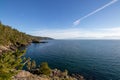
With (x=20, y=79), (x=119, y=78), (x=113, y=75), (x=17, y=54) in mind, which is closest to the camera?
(x=17, y=54)

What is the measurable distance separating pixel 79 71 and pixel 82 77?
861cm

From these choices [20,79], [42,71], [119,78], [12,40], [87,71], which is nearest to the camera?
[20,79]

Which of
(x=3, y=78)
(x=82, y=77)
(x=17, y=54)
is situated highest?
(x=17, y=54)

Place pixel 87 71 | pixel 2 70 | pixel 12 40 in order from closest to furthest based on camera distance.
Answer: pixel 2 70, pixel 87 71, pixel 12 40

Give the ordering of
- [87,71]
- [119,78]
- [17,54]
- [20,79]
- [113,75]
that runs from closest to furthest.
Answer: [17,54] → [20,79] → [119,78] → [113,75] → [87,71]

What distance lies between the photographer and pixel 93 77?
55.0 metres

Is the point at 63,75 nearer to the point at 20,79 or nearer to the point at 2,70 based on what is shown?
the point at 20,79

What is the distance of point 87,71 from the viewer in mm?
63281

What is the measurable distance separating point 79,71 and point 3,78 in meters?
52.4

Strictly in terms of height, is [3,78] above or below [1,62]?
below

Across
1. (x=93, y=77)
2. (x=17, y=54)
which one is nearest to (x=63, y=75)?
(x=93, y=77)

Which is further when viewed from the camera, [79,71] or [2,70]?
[79,71]

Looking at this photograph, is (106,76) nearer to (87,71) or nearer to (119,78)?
(119,78)

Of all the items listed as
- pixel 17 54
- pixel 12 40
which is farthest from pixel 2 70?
pixel 12 40
